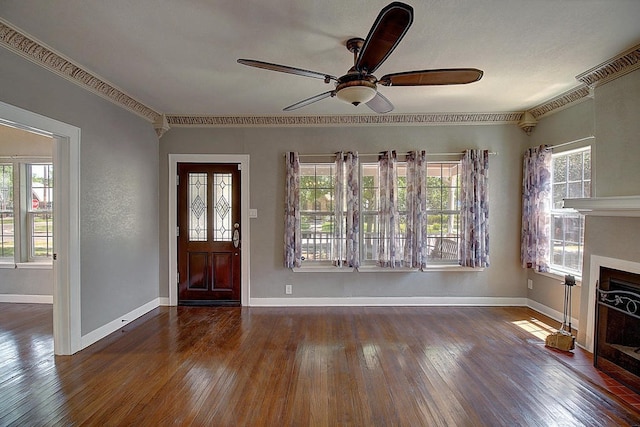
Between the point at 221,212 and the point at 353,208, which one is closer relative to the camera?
the point at 353,208

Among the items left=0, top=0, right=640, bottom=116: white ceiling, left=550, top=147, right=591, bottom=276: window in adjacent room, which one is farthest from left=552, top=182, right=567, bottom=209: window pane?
left=0, top=0, right=640, bottom=116: white ceiling

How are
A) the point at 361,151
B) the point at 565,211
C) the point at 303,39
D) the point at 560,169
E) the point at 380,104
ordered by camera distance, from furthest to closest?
the point at 361,151, the point at 560,169, the point at 565,211, the point at 380,104, the point at 303,39

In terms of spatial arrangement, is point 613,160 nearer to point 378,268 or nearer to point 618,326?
point 618,326

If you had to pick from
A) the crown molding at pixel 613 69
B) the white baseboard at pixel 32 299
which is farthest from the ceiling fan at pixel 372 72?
the white baseboard at pixel 32 299

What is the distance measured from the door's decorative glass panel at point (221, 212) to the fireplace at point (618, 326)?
4360 millimetres

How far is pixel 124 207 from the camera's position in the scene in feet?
12.6

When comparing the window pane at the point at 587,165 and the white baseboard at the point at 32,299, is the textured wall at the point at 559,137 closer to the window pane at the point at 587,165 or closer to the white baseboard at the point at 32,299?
the window pane at the point at 587,165

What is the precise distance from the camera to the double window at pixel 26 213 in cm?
470

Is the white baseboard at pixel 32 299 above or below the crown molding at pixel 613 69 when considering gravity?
below

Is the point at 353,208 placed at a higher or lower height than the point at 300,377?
higher

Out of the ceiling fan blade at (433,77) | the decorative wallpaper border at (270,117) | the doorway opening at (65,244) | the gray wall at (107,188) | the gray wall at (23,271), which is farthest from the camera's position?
the gray wall at (23,271)

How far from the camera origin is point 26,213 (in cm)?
476

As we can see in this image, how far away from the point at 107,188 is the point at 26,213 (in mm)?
2426

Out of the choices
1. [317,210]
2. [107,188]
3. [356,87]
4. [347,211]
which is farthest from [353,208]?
[107,188]
